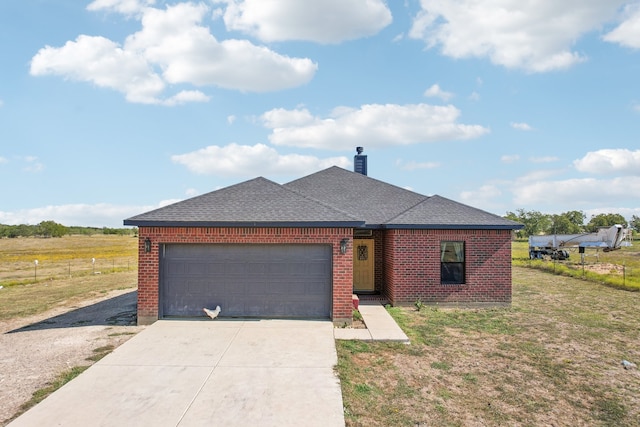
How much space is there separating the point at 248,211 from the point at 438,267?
6602mm

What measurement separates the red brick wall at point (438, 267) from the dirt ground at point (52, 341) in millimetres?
8077

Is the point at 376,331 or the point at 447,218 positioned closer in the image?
the point at 376,331

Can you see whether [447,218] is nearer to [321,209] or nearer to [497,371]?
[321,209]

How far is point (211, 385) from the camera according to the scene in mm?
6574

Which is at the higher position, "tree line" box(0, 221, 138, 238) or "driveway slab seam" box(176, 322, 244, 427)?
"tree line" box(0, 221, 138, 238)

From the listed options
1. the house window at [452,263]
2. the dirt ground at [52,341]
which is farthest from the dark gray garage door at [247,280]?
the house window at [452,263]

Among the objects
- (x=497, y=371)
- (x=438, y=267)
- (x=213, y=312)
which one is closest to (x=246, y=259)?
(x=213, y=312)

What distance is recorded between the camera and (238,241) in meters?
10.8

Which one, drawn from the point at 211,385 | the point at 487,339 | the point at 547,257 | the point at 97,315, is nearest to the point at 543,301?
the point at 487,339

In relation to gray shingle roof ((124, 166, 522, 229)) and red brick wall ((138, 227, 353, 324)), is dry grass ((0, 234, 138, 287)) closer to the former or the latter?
red brick wall ((138, 227, 353, 324))

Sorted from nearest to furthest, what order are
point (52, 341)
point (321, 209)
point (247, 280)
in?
1. point (52, 341)
2. point (247, 280)
3. point (321, 209)

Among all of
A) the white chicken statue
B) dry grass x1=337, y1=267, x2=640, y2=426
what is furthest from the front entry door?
the white chicken statue

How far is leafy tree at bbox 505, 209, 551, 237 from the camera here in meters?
94.0

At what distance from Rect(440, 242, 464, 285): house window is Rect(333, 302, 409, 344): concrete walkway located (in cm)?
292
